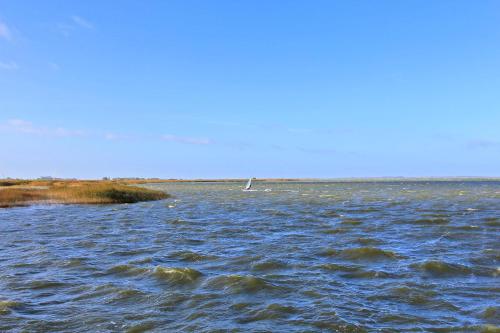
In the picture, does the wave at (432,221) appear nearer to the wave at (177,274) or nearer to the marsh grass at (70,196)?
the wave at (177,274)

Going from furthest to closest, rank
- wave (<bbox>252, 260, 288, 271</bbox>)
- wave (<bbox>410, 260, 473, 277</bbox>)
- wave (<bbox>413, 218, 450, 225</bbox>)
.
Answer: wave (<bbox>413, 218, 450, 225</bbox>), wave (<bbox>252, 260, 288, 271</bbox>), wave (<bbox>410, 260, 473, 277</bbox>)

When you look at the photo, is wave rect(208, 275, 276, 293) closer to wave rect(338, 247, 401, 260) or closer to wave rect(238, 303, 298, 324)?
wave rect(238, 303, 298, 324)

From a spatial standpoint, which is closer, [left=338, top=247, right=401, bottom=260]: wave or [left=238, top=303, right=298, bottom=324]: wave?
[left=238, top=303, right=298, bottom=324]: wave

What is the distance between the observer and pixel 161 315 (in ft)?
36.0

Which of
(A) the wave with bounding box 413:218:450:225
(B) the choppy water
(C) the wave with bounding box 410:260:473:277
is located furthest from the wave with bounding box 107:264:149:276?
(A) the wave with bounding box 413:218:450:225

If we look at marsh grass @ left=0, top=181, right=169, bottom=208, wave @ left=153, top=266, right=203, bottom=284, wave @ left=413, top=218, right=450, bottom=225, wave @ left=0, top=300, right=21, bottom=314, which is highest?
marsh grass @ left=0, top=181, right=169, bottom=208

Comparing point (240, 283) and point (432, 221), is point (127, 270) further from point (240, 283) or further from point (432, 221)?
point (432, 221)

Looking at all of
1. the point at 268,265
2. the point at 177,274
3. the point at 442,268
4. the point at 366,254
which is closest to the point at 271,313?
the point at 177,274

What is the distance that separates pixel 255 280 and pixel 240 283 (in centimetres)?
51

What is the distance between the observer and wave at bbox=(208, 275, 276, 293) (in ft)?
43.8

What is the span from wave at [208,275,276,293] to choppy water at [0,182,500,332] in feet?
0.12

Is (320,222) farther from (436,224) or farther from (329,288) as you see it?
(329,288)

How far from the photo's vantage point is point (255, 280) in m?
14.1

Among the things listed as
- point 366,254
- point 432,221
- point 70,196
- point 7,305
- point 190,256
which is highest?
point 70,196
